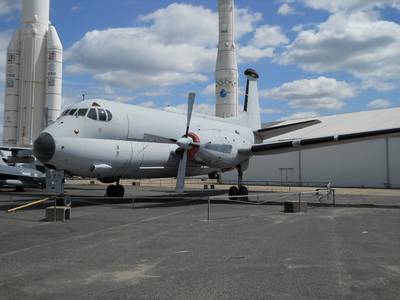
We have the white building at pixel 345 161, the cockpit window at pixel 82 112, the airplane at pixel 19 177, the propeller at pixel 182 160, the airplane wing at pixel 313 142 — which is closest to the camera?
the cockpit window at pixel 82 112

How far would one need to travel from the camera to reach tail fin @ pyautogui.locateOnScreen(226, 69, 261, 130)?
2928 cm

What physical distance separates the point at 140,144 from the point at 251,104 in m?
12.7

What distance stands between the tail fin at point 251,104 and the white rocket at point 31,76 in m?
28.3

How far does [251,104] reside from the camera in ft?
97.6

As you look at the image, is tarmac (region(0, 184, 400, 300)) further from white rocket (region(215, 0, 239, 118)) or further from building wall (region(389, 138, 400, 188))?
white rocket (region(215, 0, 239, 118))

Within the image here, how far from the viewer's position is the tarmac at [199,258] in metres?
5.69

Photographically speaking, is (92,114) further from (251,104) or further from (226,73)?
(226,73)

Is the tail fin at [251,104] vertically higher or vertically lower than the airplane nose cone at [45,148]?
higher

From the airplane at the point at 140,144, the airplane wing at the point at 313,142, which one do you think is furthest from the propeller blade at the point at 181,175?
the airplane wing at the point at 313,142

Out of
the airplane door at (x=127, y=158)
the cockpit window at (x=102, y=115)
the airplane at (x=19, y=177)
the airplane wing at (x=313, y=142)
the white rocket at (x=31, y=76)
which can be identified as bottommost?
the airplane at (x=19, y=177)

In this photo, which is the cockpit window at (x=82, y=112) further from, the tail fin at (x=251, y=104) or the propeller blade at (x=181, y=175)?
the tail fin at (x=251, y=104)

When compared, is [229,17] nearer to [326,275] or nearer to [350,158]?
[350,158]

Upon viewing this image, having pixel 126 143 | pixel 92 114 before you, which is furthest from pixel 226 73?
pixel 92 114

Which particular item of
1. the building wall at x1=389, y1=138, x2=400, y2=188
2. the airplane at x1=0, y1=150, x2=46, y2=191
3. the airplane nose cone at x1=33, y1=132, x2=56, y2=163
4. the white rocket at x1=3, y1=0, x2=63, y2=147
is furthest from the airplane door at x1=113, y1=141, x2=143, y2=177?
the building wall at x1=389, y1=138, x2=400, y2=188
